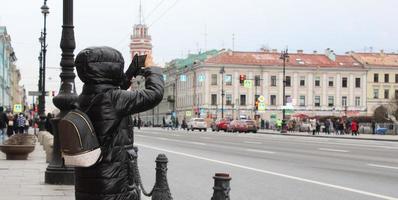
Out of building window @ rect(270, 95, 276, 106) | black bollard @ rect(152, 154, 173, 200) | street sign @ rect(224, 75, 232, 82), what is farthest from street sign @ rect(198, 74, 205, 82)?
black bollard @ rect(152, 154, 173, 200)

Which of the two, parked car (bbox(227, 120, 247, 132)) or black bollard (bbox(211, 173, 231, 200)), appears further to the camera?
→ parked car (bbox(227, 120, 247, 132))

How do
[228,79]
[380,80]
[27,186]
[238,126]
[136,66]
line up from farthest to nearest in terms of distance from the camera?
[380,80] < [228,79] < [238,126] < [27,186] < [136,66]

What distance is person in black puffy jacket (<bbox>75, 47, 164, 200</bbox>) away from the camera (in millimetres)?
4391

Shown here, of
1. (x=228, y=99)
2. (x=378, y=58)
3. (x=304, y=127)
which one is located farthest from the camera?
(x=378, y=58)

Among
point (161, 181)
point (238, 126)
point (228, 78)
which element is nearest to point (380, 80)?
point (228, 78)

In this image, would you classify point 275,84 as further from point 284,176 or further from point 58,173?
point 58,173

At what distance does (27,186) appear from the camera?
1245 cm

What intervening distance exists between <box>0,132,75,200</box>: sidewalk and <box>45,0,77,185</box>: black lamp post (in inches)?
11.8

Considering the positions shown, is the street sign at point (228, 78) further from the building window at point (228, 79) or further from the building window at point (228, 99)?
the building window at point (228, 99)

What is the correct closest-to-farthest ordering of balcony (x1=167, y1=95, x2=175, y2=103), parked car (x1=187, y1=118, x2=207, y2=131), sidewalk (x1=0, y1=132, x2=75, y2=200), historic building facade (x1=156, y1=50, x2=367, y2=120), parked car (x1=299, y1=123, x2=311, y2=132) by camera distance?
1. sidewalk (x1=0, y1=132, x2=75, y2=200)
2. parked car (x1=299, y1=123, x2=311, y2=132)
3. parked car (x1=187, y1=118, x2=207, y2=131)
4. historic building facade (x1=156, y1=50, x2=367, y2=120)
5. balcony (x1=167, y1=95, x2=175, y2=103)

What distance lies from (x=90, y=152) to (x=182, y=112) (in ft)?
406

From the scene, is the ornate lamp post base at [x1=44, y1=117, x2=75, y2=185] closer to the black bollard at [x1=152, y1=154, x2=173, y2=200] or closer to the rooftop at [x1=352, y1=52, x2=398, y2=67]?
the black bollard at [x1=152, y1=154, x2=173, y2=200]

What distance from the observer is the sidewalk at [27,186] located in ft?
36.0

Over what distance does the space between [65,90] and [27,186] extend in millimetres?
2082
